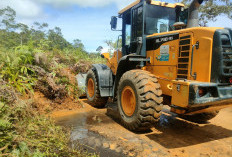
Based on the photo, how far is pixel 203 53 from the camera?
10.9ft

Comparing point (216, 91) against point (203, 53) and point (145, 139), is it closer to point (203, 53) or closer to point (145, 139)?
point (203, 53)

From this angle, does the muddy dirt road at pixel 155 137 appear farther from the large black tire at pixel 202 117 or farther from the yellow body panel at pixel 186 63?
the yellow body panel at pixel 186 63

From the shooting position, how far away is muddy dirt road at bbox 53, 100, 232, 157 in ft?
10.4

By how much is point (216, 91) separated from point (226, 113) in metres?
3.50

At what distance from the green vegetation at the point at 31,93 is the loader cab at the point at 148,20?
2695mm

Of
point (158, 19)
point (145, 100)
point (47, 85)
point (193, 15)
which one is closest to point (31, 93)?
point (47, 85)

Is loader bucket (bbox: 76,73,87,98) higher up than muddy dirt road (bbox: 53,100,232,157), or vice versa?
loader bucket (bbox: 76,73,87,98)

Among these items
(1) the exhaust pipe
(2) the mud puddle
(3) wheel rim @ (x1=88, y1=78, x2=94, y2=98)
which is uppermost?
(1) the exhaust pipe

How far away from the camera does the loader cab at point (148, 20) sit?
14.9 ft

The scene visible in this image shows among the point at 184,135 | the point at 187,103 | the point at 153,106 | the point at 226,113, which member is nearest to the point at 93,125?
the point at 153,106

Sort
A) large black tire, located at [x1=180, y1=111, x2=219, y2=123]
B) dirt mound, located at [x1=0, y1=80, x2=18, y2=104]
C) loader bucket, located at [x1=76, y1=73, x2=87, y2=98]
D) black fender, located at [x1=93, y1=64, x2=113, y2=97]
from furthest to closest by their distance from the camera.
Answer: loader bucket, located at [x1=76, y1=73, x2=87, y2=98], black fender, located at [x1=93, y1=64, x2=113, y2=97], large black tire, located at [x1=180, y1=111, x2=219, y2=123], dirt mound, located at [x1=0, y1=80, x2=18, y2=104]

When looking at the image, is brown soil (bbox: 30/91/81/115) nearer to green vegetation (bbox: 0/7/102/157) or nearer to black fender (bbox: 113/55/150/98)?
green vegetation (bbox: 0/7/102/157)

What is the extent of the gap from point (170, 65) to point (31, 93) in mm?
3891

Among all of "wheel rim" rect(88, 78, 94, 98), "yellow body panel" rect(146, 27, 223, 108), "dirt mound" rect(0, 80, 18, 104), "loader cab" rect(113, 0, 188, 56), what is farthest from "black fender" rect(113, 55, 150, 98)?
"dirt mound" rect(0, 80, 18, 104)
